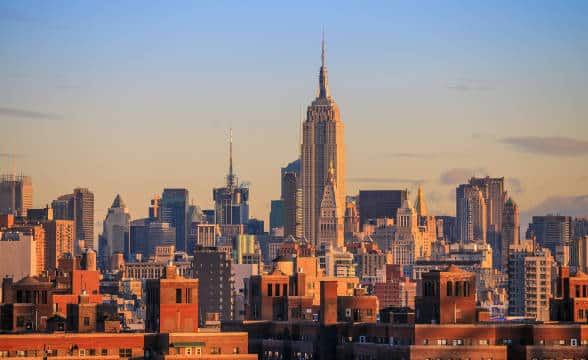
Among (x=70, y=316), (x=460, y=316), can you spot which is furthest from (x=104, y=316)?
(x=460, y=316)

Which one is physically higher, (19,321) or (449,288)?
(449,288)

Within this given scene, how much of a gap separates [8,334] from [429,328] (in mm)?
30313

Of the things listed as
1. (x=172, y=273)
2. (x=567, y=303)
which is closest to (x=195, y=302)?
(x=172, y=273)

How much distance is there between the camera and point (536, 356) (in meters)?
175

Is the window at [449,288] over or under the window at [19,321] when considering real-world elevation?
over

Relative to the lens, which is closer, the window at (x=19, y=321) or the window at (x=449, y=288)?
the window at (x=449, y=288)

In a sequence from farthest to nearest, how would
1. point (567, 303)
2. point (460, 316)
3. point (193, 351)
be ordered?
1. point (567, 303)
2. point (460, 316)
3. point (193, 351)

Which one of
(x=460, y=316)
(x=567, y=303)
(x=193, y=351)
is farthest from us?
(x=567, y=303)

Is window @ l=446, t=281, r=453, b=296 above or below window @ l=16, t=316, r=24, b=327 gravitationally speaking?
above

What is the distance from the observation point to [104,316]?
19825 cm

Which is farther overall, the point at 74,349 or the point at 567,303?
the point at 567,303

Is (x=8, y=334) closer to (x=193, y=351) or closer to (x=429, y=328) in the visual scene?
(x=193, y=351)

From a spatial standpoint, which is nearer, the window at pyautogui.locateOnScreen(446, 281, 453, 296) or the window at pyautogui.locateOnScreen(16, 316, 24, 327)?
the window at pyautogui.locateOnScreen(446, 281, 453, 296)

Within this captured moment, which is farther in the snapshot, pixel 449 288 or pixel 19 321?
pixel 19 321
